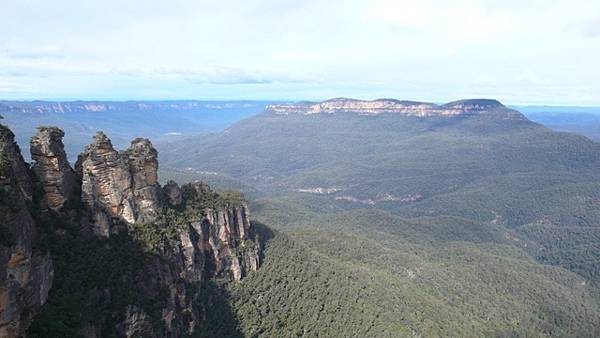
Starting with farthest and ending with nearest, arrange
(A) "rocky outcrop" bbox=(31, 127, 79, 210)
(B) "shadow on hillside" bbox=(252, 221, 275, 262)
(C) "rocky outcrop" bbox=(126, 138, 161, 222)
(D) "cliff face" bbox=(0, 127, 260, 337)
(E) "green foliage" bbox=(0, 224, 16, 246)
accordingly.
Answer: (B) "shadow on hillside" bbox=(252, 221, 275, 262), (C) "rocky outcrop" bbox=(126, 138, 161, 222), (A) "rocky outcrop" bbox=(31, 127, 79, 210), (D) "cliff face" bbox=(0, 127, 260, 337), (E) "green foliage" bbox=(0, 224, 16, 246)

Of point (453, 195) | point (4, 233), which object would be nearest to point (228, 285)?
point (4, 233)

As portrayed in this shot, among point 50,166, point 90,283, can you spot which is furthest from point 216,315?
point 50,166

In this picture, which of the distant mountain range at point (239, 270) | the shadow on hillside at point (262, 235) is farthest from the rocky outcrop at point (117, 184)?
the shadow on hillside at point (262, 235)

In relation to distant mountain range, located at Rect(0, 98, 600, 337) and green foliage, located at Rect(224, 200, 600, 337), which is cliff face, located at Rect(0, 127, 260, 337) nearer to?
distant mountain range, located at Rect(0, 98, 600, 337)

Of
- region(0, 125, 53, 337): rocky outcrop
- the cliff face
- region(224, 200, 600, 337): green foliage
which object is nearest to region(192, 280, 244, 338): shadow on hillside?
the cliff face

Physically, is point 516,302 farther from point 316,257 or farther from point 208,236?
point 208,236

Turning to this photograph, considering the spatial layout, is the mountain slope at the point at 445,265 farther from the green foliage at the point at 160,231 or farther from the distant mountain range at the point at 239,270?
the green foliage at the point at 160,231

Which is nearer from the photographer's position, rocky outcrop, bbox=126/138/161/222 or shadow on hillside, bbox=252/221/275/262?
rocky outcrop, bbox=126/138/161/222
